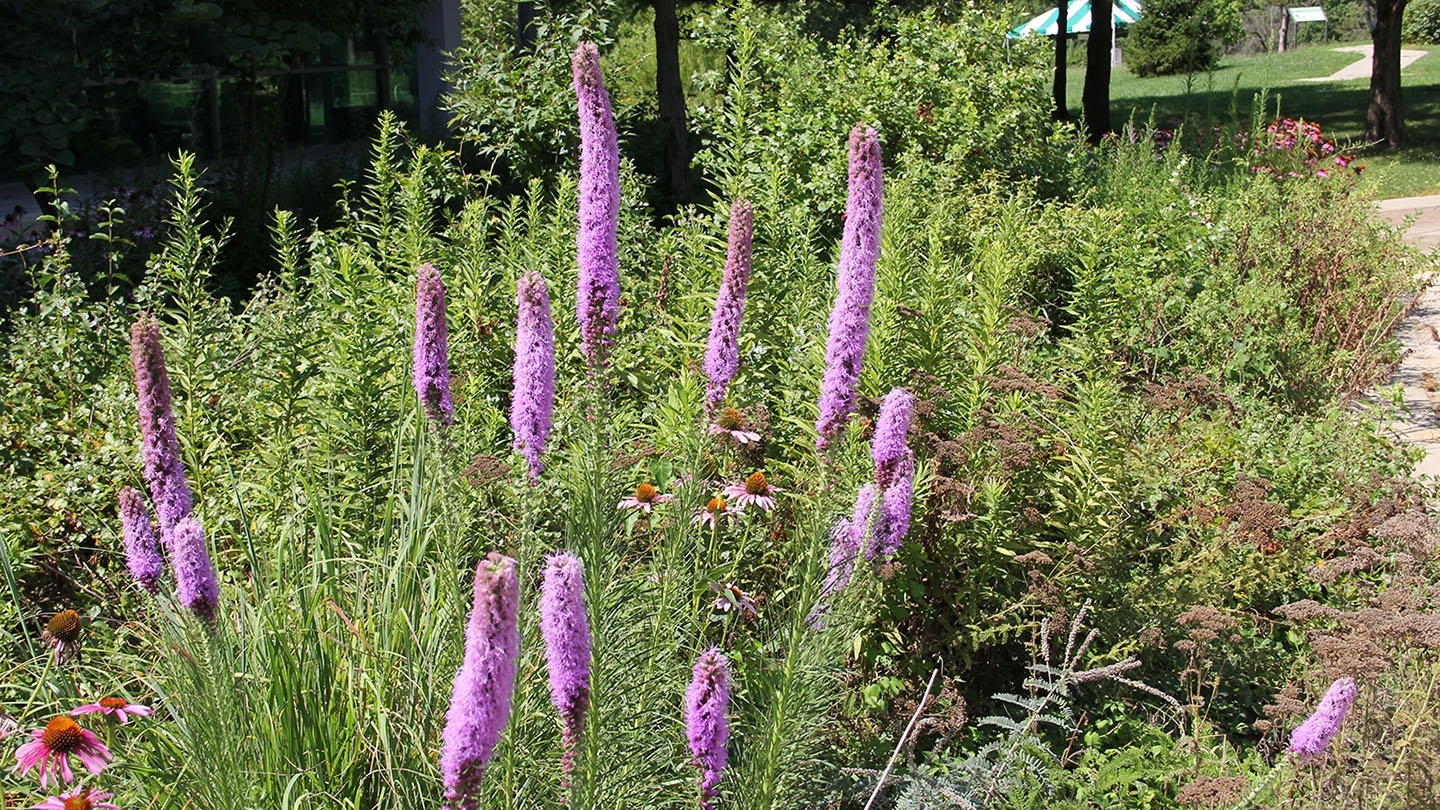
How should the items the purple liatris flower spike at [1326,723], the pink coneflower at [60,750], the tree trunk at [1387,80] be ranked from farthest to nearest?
the tree trunk at [1387,80] → the purple liatris flower spike at [1326,723] → the pink coneflower at [60,750]

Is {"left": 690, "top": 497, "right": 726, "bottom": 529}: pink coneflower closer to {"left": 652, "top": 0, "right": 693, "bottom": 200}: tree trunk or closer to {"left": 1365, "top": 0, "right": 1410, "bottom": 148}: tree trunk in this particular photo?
{"left": 652, "top": 0, "right": 693, "bottom": 200}: tree trunk

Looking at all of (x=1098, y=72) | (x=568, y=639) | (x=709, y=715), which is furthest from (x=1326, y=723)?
(x=1098, y=72)

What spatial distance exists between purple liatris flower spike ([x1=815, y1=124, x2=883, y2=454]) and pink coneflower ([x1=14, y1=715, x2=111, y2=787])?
5.46 ft

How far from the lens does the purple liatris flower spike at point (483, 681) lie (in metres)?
1.52

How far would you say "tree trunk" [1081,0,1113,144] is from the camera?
18562 millimetres

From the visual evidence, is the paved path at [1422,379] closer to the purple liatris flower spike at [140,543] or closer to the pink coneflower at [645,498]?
the pink coneflower at [645,498]

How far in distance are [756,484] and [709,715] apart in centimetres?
115

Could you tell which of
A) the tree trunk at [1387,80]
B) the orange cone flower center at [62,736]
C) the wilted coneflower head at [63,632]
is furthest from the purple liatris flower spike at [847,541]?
the tree trunk at [1387,80]

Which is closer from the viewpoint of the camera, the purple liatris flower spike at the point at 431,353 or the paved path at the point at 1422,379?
the purple liatris flower spike at the point at 431,353

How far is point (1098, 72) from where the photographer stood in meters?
18.7

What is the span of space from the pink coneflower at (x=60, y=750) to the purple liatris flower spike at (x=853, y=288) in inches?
65.5

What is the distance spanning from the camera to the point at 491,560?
62.3 inches

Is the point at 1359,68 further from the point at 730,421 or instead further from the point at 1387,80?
the point at 730,421

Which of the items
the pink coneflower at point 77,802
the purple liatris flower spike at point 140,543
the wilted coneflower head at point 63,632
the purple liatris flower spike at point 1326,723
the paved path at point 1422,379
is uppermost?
the purple liatris flower spike at point 140,543
